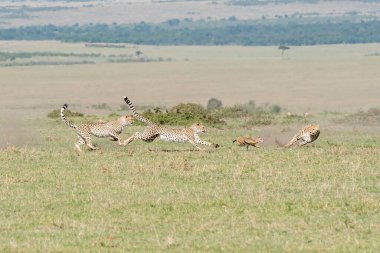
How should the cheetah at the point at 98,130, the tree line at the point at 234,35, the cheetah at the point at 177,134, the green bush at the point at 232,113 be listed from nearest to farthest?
1. the cheetah at the point at 177,134
2. the cheetah at the point at 98,130
3. the green bush at the point at 232,113
4. the tree line at the point at 234,35

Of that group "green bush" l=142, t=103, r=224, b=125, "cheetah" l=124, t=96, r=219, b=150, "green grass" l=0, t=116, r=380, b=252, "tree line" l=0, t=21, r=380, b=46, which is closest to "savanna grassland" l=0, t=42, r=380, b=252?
"green grass" l=0, t=116, r=380, b=252

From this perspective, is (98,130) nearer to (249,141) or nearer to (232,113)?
(249,141)

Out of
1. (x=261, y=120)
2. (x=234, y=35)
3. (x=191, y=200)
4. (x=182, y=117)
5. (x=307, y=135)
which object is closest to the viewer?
(x=191, y=200)

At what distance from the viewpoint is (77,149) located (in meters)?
19.3

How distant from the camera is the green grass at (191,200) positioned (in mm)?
10766

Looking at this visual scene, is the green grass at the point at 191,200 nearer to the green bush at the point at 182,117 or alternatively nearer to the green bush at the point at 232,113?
the green bush at the point at 182,117

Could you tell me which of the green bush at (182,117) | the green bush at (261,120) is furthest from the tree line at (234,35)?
the green bush at (182,117)

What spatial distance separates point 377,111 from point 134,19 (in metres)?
165

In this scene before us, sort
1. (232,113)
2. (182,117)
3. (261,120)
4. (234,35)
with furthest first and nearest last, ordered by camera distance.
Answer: (234,35) → (232,113) → (261,120) → (182,117)

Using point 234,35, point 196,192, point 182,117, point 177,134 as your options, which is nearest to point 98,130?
point 177,134

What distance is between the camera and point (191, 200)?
13.0m

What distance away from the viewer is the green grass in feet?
35.3

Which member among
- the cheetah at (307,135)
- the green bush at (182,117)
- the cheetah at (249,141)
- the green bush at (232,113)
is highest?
the cheetah at (307,135)

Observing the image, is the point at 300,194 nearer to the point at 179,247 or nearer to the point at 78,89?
the point at 179,247
